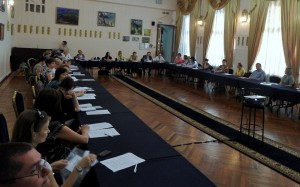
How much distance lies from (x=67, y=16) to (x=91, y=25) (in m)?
1.31

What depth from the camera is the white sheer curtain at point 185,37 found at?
52.5 feet

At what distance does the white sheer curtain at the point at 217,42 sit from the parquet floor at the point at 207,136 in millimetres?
3115

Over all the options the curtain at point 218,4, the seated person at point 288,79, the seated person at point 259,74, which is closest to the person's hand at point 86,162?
the seated person at point 288,79

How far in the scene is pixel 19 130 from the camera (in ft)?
6.79

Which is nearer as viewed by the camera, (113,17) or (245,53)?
(245,53)

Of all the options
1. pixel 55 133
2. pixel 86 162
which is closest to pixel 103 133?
pixel 55 133

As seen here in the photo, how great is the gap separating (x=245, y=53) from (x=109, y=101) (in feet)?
27.5

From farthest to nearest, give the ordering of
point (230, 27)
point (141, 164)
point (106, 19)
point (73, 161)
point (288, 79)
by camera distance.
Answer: point (106, 19) → point (230, 27) → point (288, 79) → point (141, 164) → point (73, 161)

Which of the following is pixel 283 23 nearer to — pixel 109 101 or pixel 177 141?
pixel 177 141

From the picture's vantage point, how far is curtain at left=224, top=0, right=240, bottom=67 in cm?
1194

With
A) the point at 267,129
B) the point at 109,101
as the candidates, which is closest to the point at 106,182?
the point at 109,101

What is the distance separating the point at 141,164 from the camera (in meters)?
2.27

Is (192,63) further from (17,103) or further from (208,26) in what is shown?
(17,103)

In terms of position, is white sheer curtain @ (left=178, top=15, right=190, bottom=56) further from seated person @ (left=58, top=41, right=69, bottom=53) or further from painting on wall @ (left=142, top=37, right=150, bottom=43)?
seated person @ (left=58, top=41, right=69, bottom=53)
